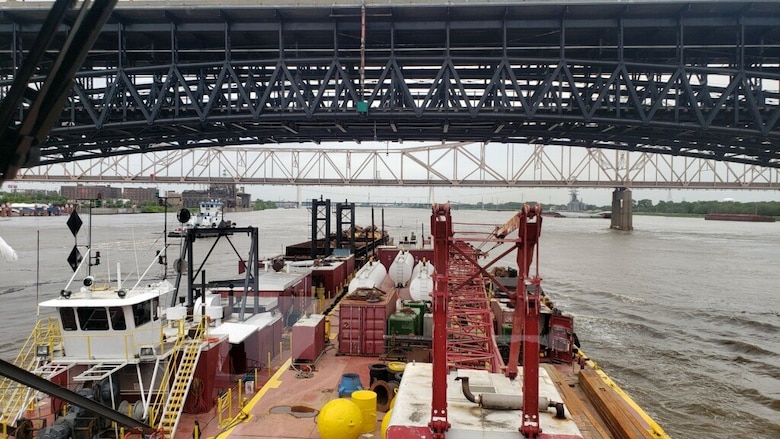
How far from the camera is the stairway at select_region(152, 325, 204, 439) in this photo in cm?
Answer: 1180

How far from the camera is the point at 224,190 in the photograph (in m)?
155

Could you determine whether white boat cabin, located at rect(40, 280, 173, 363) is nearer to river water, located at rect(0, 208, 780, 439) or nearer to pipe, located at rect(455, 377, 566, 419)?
river water, located at rect(0, 208, 780, 439)

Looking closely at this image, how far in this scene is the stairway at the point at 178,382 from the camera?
38.7 feet

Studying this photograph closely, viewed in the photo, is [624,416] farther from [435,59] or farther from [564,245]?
[564,245]

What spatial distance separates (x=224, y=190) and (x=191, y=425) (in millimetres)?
150236

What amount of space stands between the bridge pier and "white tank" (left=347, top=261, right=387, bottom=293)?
113044 mm

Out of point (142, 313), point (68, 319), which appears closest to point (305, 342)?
point (142, 313)

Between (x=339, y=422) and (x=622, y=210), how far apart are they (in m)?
135

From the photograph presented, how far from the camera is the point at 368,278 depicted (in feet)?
94.3

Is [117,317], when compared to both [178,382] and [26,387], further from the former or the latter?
[26,387]

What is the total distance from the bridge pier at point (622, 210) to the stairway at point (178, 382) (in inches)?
5203

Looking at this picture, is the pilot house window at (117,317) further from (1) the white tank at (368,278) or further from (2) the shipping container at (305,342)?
(1) the white tank at (368,278)

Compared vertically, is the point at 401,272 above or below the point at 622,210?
below

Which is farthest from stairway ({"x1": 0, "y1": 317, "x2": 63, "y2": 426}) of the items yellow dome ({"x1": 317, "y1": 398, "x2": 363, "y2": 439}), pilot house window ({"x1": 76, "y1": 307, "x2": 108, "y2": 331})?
yellow dome ({"x1": 317, "y1": 398, "x2": 363, "y2": 439})
